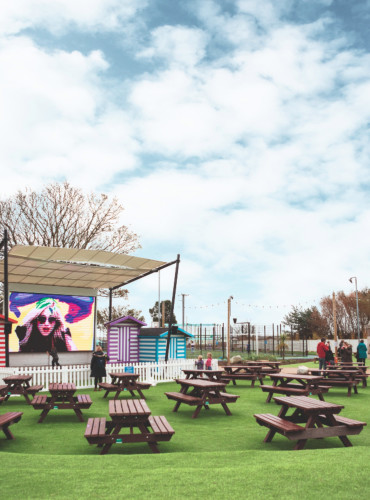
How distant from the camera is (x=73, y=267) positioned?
1856cm

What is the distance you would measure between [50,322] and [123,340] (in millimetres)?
3469

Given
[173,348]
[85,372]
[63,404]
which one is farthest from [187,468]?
[173,348]

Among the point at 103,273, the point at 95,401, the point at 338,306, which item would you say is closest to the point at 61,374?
the point at 95,401

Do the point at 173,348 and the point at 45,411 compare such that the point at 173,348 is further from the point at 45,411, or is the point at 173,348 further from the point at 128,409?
the point at 128,409

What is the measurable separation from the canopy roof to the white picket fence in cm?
363

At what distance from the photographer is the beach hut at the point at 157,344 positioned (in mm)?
22281

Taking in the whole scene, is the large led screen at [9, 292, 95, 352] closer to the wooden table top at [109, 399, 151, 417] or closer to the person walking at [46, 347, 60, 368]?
the person walking at [46, 347, 60, 368]

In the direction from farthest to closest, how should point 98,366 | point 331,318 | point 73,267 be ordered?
point 331,318 → point 73,267 → point 98,366

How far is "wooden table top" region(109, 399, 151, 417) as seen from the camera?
6.69m

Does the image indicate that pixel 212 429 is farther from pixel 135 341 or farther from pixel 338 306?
pixel 338 306

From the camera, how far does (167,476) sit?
4.94 m

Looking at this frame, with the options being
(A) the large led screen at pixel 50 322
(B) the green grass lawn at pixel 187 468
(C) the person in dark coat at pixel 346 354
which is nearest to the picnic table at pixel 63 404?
(B) the green grass lawn at pixel 187 468

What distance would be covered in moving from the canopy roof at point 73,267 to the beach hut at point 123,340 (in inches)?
76.5

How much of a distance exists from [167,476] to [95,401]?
27.7 ft
